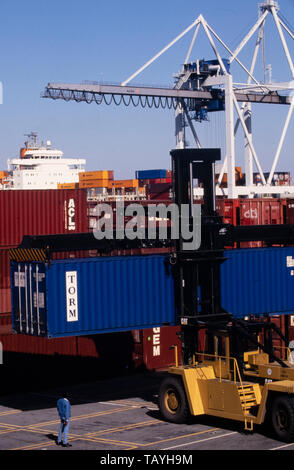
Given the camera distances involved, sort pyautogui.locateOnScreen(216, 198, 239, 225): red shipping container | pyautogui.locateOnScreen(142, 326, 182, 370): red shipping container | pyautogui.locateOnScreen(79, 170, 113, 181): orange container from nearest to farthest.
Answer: pyautogui.locateOnScreen(142, 326, 182, 370): red shipping container, pyautogui.locateOnScreen(216, 198, 239, 225): red shipping container, pyautogui.locateOnScreen(79, 170, 113, 181): orange container

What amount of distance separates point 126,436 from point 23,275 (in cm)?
521

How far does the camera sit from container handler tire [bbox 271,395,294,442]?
17.2m

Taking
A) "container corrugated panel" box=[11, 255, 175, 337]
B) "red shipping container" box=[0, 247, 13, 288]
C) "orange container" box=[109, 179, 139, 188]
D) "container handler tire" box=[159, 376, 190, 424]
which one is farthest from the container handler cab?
"orange container" box=[109, 179, 139, 188]

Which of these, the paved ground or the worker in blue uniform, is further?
the worker in blue uniform

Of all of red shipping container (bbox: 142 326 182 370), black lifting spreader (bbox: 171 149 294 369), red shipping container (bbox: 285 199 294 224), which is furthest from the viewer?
red shipping container (bbox: 285 199 294 224)

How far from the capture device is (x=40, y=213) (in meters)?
29.0

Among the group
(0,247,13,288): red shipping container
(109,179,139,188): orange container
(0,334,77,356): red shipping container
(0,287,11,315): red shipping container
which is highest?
(109,179,139,188): orange container

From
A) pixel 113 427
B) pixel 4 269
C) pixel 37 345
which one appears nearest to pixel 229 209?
pixel 4 269

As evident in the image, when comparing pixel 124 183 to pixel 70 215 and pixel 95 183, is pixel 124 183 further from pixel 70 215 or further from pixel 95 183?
pixel 70 215

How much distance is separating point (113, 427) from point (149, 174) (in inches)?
1962

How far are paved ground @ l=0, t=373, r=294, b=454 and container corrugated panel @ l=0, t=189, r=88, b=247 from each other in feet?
20.5

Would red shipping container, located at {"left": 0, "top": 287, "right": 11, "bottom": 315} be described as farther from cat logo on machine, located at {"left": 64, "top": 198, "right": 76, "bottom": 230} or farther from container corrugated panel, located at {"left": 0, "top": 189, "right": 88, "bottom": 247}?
cat logo on machine, located at {"left": 64, "top": 198, "right": 76, "bottom": 230}

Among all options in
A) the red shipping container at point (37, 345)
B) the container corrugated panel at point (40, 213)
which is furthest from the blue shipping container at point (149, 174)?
the red shipping container at point (37, 345)
